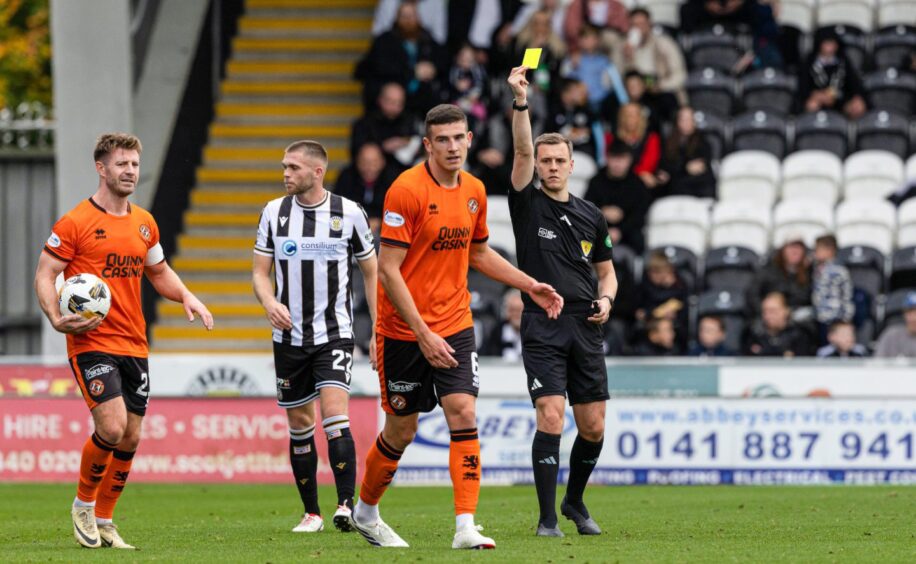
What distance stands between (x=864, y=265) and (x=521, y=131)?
1026 centimetres

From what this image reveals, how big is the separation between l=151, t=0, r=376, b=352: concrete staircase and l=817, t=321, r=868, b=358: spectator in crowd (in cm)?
665

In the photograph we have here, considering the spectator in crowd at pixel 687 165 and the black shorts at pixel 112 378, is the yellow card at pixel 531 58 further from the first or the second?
the spectator in crowd at pixel 687 165

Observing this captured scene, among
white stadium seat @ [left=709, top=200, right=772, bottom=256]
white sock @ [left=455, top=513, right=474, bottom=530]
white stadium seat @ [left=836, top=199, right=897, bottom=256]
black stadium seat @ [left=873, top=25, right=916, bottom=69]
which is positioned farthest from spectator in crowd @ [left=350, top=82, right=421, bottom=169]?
white sock @ [left=455, top=513, right=474, bottom=530]

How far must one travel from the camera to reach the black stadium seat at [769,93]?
2138 centimetres

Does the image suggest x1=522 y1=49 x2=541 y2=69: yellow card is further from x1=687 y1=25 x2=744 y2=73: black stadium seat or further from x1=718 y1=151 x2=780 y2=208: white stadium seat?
x1=687 y1=25 x2=744 y2=73: black stadium seat

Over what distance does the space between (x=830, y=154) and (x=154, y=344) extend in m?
8.69

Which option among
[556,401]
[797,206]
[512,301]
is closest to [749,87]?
[797,206]

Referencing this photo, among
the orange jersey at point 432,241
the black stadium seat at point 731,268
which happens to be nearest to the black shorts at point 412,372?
the orange jersey at point 432,241

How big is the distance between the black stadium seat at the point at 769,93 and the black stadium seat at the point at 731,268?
324 cm

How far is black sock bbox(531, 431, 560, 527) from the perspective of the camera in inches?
373

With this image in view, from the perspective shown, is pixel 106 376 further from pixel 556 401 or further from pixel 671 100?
pixel 671 100

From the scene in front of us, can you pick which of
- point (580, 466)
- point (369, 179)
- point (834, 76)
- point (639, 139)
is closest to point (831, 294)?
point (639, 139)

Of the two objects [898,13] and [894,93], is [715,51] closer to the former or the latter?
[894,93]

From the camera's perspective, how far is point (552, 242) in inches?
388
